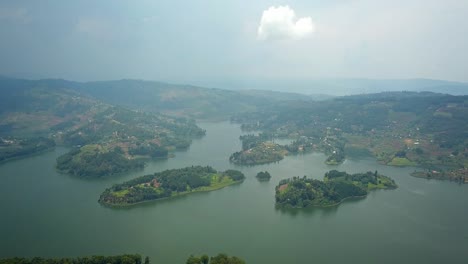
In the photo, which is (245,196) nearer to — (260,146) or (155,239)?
(155,239)

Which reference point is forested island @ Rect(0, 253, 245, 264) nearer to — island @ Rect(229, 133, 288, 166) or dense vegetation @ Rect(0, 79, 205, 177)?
dense vegetation @ Rect(0, 79, 205, 177)

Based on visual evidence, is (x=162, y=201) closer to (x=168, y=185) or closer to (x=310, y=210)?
(x=168, y=185)

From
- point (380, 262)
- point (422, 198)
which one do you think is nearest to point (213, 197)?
point (380, 262)

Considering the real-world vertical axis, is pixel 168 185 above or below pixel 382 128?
below

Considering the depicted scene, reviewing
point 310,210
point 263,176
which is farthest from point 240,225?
point 263,176

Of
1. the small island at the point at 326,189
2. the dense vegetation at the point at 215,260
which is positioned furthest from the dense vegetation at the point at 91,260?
the small island at the point at 326,189

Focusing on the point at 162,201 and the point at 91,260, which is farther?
the point at 162,201

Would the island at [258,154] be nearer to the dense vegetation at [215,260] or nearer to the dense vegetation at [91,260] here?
the dense vegetation at [215,260]
